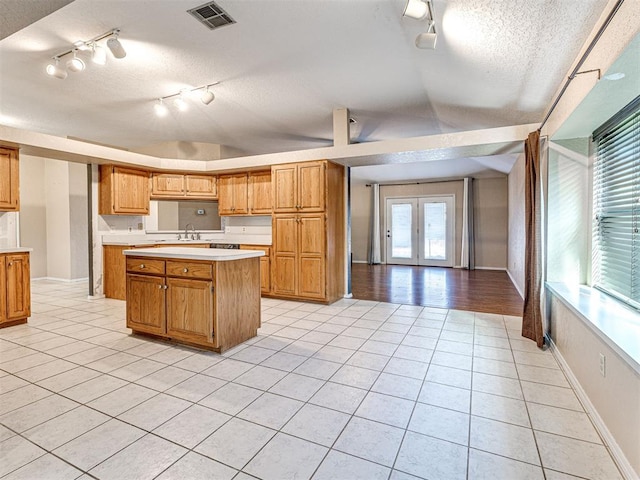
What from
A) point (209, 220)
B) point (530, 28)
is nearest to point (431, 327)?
point (530, 28)

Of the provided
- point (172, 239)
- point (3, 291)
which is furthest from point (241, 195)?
point (3, 291)

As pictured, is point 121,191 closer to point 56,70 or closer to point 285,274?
point 56,70

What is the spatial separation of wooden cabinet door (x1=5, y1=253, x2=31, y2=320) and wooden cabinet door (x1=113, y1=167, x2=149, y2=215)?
1564 mm

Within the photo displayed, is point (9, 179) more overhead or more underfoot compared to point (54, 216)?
more overhead

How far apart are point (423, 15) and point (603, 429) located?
2.60 m

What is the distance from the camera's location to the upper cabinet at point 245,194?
5359 mm

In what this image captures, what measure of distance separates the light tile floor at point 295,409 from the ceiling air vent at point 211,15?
2647 mm

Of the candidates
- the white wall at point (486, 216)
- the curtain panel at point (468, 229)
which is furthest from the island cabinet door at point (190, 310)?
the white wall at point (486, 216)

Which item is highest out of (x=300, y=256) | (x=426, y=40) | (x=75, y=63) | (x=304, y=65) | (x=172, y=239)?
(x=304, y=65)

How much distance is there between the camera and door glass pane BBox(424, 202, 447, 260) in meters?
8.85

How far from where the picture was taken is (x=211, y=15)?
2.37 m

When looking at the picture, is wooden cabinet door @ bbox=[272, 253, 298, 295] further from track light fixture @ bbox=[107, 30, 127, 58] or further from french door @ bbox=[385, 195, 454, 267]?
french door @ bbox=[385, 195, 454, 267]

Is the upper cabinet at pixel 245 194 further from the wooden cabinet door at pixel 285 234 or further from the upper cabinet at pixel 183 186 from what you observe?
the wooden cabinet door at pixel 285 234

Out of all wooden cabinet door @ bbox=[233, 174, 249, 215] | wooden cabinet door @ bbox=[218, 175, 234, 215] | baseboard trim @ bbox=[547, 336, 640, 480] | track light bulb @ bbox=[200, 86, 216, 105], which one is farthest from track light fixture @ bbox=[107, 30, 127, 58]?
baseboard trim @ bbox=[547, 336, 640, 480]
